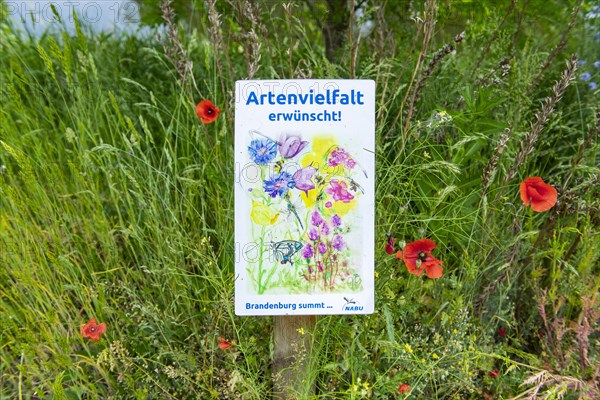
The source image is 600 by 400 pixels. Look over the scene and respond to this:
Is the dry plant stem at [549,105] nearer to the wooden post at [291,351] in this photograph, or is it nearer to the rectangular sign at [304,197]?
the rectangular sign at [304,197]

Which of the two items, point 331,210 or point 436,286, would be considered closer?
point 331,210

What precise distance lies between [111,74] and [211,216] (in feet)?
4.29

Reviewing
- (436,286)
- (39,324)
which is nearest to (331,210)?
(436,286)

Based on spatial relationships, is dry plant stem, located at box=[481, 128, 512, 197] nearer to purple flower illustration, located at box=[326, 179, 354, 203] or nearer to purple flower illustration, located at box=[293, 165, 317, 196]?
purple flower illustration, located at box=[326, 179, 354, 203]

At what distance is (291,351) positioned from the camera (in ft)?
6.09

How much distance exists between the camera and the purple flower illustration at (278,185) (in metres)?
1.72

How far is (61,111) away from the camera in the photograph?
121 inches

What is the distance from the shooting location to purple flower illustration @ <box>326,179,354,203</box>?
1.74 metres

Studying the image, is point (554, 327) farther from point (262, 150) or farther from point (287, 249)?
point (262, 150)

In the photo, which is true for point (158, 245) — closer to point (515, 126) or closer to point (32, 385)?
point (32, 385)

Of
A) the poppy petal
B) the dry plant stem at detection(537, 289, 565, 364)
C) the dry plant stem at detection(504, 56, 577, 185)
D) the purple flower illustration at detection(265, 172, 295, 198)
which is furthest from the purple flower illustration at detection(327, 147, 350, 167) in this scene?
the dry plant stem at detection(537, 289, 565, 364)

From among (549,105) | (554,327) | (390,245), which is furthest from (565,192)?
(390,245)

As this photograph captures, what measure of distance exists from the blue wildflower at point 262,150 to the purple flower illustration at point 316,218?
0.66 feet

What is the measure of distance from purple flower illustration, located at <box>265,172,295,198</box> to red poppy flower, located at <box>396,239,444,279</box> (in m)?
0.38
